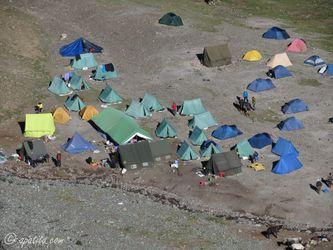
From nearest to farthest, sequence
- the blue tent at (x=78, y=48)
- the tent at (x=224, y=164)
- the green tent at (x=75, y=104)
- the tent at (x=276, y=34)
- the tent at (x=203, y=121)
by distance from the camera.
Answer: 1. the tent at (x=224, y=164)
2. the tent at (x=203, y=121)
3. the green tent at (x=75, y=104)
4. the blue tent at (x=78, y=48)
5. the tent at (x=276, y=34)

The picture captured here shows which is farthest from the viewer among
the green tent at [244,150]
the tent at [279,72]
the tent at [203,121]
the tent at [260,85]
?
the tent at [279,72]

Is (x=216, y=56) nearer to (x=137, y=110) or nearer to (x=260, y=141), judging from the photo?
(x=137, y=110)

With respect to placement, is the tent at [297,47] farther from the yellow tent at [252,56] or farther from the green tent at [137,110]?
the green tent at [137,110]

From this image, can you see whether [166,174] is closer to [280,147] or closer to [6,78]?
[280,147]

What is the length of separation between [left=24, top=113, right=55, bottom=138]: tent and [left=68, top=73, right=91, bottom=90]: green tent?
9.02 m

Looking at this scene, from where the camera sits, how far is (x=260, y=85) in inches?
2862

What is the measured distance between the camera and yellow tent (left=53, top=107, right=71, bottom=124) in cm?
6594

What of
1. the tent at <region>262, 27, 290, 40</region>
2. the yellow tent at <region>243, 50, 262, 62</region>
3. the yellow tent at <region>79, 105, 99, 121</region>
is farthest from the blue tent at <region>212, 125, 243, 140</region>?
the tent at <region>262, 27, 290, 40</region>

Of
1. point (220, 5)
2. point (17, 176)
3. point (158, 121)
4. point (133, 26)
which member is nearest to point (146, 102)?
point (158, 121)

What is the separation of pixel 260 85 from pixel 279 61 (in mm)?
6526

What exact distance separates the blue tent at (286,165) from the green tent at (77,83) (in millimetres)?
23750

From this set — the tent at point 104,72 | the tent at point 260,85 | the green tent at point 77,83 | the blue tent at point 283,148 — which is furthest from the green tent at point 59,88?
the blue tent at point 283,148

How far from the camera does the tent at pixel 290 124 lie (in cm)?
6481

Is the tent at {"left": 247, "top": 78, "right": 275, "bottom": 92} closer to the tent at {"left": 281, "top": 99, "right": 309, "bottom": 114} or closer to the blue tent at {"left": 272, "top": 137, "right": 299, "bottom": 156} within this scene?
the tent at {"left": 281, "top": 99, "right": 309, "bottom": 114}
